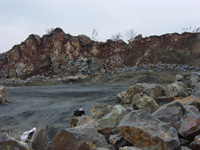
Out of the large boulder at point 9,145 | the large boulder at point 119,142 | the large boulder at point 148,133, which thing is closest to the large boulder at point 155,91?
the large boulder at point 148,133

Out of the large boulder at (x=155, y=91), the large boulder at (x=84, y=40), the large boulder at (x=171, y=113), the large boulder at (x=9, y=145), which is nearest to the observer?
the large boulder at (x=9, y=145)

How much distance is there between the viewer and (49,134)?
2.11 metres

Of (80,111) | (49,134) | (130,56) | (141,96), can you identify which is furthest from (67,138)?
(130,56)

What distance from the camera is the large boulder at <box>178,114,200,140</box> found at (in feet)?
7.29

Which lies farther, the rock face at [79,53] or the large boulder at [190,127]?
the rock face at [79,53]

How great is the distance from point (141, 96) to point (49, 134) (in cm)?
289

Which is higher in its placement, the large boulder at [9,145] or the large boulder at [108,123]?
the large boulder at [9,145]

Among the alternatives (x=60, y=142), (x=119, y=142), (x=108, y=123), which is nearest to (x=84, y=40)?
(x=108, y=123)

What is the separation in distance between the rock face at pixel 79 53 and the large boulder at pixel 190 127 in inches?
830

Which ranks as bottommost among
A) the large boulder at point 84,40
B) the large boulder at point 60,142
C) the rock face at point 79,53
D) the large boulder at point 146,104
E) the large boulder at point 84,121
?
the large boulder at point 84,121

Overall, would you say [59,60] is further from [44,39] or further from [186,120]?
[186,120]

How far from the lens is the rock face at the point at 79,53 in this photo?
24109mm

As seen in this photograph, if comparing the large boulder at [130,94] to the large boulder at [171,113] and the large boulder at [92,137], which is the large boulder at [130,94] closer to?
the large boulder at [171,113]

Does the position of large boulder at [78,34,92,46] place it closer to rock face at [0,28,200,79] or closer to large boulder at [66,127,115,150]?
rock face at [0,28,200,79]
